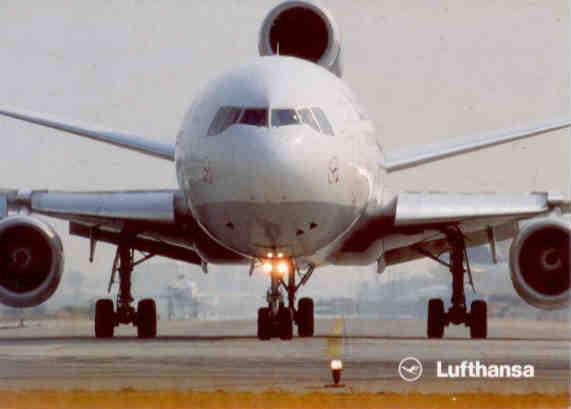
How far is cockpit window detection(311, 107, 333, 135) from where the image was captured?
822 inches

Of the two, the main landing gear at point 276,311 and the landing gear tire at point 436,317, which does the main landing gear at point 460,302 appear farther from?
the main landing gear at point 276,311

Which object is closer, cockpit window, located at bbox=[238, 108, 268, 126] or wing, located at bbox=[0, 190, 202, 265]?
cockpit window, located at bbox=[238, 108, 268, 126]

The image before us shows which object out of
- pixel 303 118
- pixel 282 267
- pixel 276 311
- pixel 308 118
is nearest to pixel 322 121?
pixel 308 118

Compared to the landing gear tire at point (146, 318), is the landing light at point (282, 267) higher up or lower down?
higher up

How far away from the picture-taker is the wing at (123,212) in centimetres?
2411

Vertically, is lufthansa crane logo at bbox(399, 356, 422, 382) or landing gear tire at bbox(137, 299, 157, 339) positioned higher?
landing gear tire at bbox(137, 299, 157, 339)

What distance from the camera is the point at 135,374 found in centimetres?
1566

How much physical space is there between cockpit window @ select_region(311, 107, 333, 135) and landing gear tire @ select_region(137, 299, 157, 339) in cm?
557

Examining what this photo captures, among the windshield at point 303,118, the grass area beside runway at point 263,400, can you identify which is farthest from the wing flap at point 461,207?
the grass area beside runway at point 263,400

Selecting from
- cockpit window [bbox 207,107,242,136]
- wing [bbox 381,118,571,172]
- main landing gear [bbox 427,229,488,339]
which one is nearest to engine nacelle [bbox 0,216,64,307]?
cockpit window [bbox 207,107,242,136]

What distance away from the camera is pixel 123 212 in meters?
24.6

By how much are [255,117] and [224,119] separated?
509 mm

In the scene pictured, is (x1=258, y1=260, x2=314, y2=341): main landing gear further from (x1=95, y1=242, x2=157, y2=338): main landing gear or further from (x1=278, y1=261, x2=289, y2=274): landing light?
(x1=95, y1=242, x2=157, y2=338): main landing gear

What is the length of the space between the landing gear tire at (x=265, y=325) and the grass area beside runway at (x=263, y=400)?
928cm
